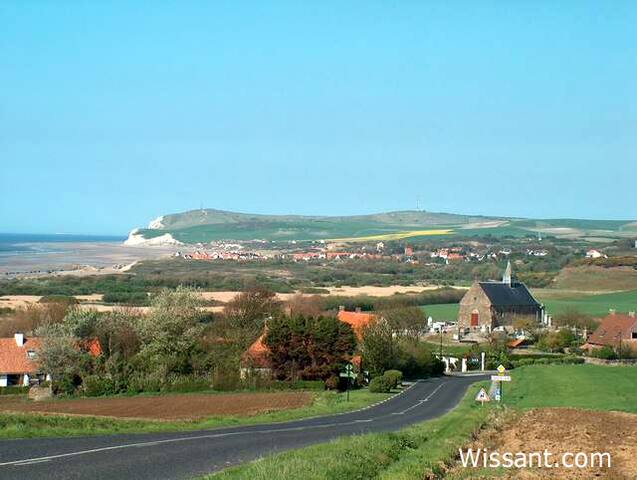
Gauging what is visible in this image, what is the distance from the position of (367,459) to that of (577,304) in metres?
89.1

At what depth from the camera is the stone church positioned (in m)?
92.3

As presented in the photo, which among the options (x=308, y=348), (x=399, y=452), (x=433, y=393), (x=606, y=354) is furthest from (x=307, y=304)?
(x=399, y=452)

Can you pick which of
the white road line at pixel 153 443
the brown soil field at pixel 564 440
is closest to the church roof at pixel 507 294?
the brown soil field at pixel 564 440

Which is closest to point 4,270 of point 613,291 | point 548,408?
point 613,291

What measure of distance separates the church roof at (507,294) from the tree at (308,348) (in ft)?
144

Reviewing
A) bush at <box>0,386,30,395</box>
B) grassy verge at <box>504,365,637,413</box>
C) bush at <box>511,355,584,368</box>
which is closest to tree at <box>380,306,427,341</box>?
bush at <box>511,355,584,368</box>

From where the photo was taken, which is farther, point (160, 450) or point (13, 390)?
point (13, 390)

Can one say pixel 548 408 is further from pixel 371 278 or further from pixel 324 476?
pixel 371 278

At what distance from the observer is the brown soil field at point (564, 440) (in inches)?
712

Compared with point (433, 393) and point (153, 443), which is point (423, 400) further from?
point (153, 443)

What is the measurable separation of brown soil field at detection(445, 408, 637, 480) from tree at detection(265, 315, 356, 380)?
19.3 metres

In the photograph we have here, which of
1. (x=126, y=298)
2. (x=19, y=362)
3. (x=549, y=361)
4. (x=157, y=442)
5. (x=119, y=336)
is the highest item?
(x=157, y=442)

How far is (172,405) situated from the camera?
39875 mm

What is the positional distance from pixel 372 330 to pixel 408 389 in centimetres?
710
